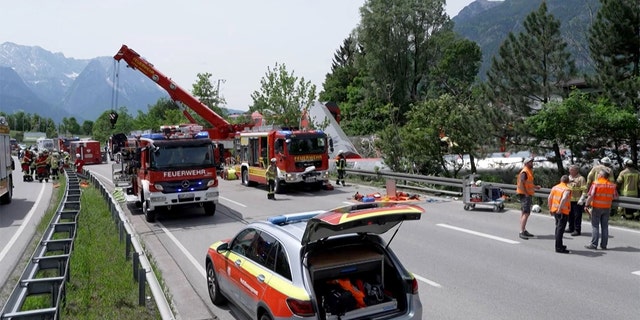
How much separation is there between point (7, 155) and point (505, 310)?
65.4 ft

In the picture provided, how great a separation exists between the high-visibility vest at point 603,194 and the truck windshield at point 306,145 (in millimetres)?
13354

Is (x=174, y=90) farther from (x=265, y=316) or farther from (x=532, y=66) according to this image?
(x=265, y=316)

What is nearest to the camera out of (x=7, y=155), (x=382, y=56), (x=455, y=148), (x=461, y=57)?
(x=7, y=155)

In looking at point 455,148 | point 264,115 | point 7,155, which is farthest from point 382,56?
point 7,155

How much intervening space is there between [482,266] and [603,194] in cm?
300

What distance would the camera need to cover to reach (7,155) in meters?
20.8

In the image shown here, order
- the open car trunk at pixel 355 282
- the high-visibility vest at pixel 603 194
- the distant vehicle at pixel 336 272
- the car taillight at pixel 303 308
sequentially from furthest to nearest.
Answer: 1. the high-visibility vest at pixel 603 194
2. the open car trunk at pixel 355 282
3. the distant vehicle at pixel 336 272
4. the car taillight at pixel 303 308

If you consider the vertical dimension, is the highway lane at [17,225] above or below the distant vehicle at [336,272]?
below

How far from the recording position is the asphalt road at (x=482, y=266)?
24.2 feet

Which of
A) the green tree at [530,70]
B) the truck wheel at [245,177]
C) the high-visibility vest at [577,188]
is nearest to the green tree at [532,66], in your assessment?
the green tree at [530,70]

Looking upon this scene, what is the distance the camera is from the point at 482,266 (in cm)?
962

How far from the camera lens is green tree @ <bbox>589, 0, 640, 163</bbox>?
19641 millimetres

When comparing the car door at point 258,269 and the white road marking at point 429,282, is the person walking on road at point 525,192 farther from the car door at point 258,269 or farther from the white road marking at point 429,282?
the car door at point 258,269

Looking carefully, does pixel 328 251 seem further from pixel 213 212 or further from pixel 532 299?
pixel 213 212
